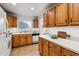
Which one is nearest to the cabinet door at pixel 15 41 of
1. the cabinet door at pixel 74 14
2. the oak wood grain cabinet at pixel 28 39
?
the oak wood grain cabinet at pixel 28 39

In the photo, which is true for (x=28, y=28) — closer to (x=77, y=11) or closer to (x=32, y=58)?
(x=77, y=11)

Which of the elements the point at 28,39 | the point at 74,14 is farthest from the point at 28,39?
the point at 74,14

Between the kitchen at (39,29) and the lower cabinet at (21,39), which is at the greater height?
the kitchen at (39,29)

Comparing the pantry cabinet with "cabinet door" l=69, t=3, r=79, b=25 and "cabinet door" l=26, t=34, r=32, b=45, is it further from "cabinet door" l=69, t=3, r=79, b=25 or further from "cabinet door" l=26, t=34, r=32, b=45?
"cabinet door" l=69, t=3, r=79, b=25

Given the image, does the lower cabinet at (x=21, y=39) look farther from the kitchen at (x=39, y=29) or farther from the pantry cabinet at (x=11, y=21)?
the pantry cabinet at (x=11, y=21)

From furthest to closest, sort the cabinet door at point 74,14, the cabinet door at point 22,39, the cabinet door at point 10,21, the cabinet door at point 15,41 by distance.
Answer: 1. the cabinet door at point 22,39
2. the cabinet door at point 10,21
3. the cabinet door at point 15,41
4. the cabinet door at point 74,14

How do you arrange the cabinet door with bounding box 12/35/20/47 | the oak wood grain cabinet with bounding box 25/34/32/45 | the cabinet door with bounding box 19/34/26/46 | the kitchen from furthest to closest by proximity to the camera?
the oak wood grain cabinet with bounding box 25/34/32/45 → the cabinet door with bounding box 19/34/26/46 → the cabinet door with bounding box 12/35/20/47 → the kitchen

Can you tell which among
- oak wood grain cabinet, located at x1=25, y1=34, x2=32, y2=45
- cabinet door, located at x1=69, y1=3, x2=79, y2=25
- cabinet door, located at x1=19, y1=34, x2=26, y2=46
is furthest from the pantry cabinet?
cabinet door, located at x1=69, y1=3, x2=79, y2=25

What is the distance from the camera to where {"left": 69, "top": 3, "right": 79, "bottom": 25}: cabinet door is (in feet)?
5.85

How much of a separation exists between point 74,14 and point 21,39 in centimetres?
394

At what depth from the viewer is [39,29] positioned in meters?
6.50

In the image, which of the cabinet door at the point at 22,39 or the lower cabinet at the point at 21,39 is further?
the cabinet door at the point at 22,39

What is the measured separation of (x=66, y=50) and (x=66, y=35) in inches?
42.4

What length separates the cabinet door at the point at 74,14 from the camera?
1.78 metres
